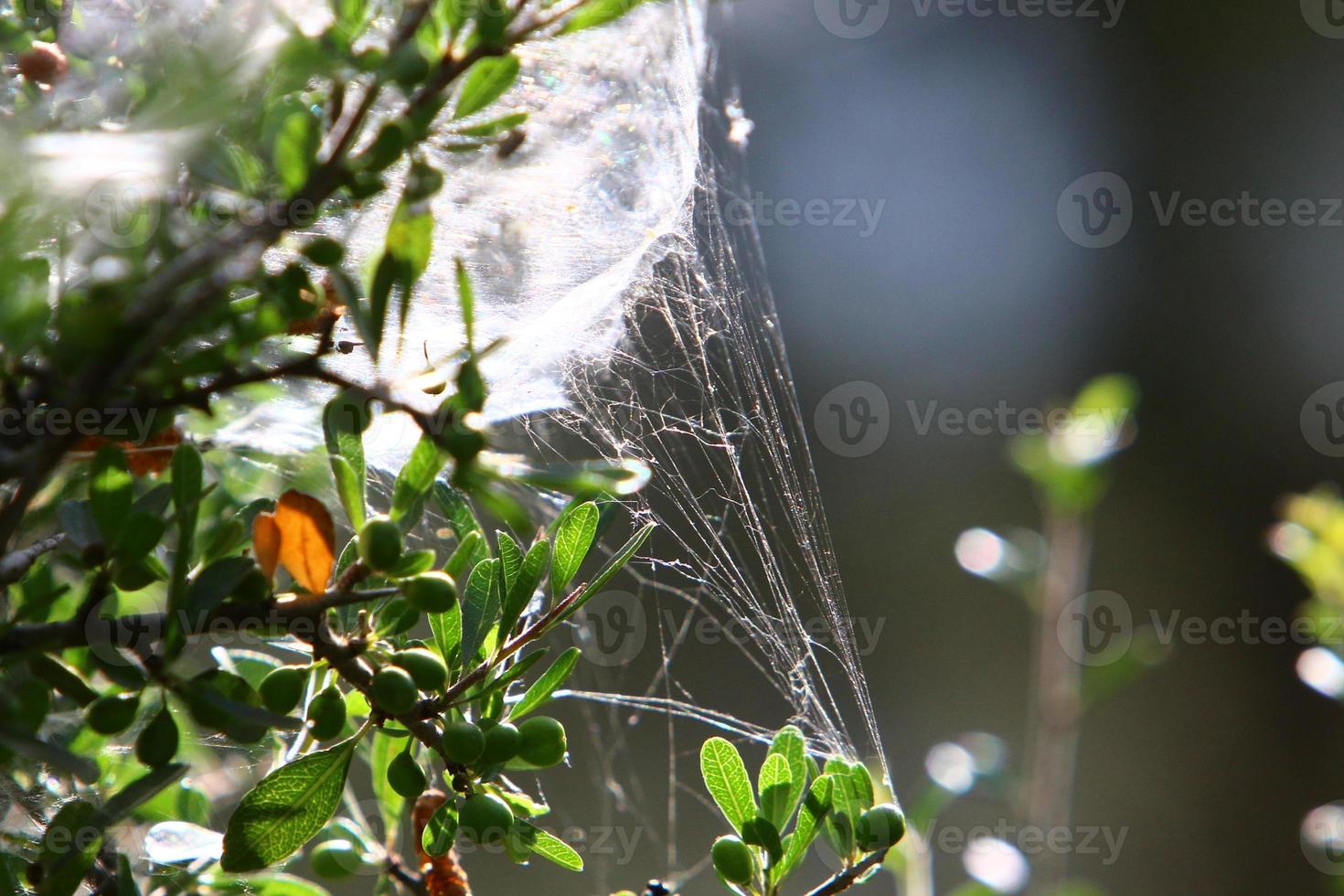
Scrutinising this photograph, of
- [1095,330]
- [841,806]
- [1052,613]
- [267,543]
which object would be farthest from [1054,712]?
[1095,330]

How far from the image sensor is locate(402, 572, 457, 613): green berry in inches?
19.4

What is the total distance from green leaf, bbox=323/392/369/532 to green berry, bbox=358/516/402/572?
58mm

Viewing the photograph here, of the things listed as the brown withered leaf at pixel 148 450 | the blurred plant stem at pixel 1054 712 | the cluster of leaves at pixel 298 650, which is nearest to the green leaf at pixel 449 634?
the cluster of leaves at pixel 298 650

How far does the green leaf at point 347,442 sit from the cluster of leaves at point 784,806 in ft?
0.97

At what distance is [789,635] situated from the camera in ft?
4.44

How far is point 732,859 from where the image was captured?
64cm

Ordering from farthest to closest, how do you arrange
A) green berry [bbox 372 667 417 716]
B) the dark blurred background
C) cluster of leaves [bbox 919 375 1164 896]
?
the dark blurred background
cluster of leaves [bbox 919 375 1164 896]
green berry [bbox 372 667 417 716]

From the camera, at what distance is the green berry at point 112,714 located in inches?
19.6

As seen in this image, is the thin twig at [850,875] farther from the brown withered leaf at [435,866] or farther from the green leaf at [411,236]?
the green leaf at [411,236]

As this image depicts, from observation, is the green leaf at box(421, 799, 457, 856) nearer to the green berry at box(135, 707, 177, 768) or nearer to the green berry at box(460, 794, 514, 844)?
the green berry at box(460, 794, 514, 844)

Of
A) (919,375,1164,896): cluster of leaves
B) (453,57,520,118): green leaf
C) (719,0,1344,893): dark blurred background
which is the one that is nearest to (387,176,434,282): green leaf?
(453,57,520,118): green leaf

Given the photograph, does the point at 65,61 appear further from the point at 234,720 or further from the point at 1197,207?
the point at 1197,207

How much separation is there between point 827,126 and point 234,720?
4.01 m

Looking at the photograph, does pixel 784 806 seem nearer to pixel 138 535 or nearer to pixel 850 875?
pixel 850 875
